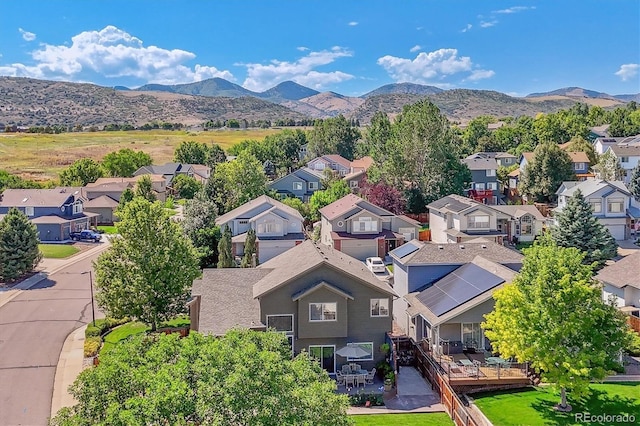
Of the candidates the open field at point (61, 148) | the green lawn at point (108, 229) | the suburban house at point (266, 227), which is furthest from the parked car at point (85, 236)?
the open field at point (61, 148)

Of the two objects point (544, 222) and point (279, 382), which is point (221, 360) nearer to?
point (279, 382)

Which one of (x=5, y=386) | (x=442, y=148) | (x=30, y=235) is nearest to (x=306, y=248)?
(x=5, y=386)

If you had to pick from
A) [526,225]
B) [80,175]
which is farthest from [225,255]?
[80,175]

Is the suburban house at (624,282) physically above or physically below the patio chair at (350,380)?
above

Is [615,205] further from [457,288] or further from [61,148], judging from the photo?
[61,148]

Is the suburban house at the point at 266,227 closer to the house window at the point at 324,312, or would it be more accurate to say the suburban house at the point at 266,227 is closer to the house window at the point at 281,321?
the house window at the point at 281,321

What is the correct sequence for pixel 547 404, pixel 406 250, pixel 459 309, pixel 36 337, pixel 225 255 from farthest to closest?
pixel 225 255 < pixel 406 250 < pixel 36 337 < pixel 459 309 < pixel 547 404

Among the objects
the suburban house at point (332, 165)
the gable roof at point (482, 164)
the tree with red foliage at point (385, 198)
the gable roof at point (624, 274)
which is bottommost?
the gable roof at point (624, 274)

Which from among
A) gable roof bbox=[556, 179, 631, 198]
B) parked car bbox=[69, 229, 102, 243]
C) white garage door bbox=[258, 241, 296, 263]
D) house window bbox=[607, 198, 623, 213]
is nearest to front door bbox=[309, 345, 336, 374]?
white garage door bbox=[258, 241, 296, 263]
